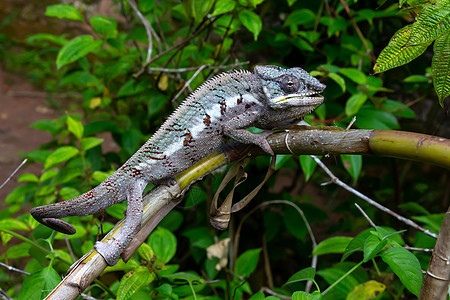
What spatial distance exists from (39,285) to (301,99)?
0.89m

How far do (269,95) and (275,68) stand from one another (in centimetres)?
9

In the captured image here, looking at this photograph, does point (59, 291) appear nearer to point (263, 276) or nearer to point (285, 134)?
point (285, 134)

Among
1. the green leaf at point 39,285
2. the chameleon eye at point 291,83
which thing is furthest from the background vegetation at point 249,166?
the chameleon eye at point 291,83

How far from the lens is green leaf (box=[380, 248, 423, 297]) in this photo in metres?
0.95

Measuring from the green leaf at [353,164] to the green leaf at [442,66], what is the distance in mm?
835

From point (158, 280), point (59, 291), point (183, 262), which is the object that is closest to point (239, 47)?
point (183, 262)

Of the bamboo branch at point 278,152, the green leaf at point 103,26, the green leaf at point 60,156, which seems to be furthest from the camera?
the green leaf at point 103,26

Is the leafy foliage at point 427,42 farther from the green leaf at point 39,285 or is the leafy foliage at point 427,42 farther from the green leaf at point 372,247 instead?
the green leaf at point 39,285

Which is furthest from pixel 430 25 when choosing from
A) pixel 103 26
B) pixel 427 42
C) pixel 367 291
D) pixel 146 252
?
pixel 103 26

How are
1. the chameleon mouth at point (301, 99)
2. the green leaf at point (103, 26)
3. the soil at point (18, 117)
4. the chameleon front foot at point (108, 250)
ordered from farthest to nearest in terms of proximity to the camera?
the soil at point (18, 117) → the green leaf at point (103, 26) → the chameleon mouth at point (301, 99) → the chameleon front foot at point (108, 250)

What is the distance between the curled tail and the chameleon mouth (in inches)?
21.1

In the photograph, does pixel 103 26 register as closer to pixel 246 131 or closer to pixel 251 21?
pixel 251 21

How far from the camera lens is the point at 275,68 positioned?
1259mm

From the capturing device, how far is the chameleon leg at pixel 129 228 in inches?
37.4
